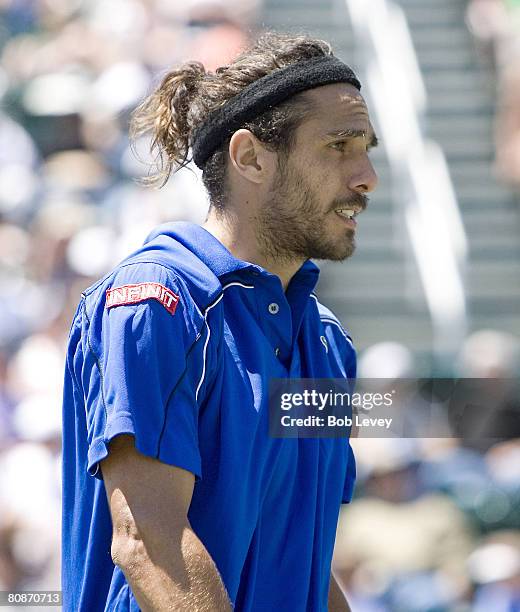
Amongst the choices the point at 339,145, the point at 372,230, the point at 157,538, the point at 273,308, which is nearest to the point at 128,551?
the point at 157,538

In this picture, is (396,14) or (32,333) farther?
(396,14)

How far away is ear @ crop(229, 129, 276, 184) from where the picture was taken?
183 centimetres

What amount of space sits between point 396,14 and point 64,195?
164 cm

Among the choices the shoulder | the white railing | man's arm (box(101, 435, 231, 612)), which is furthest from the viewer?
the white railing

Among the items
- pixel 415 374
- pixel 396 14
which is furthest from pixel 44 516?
pixel 396 14

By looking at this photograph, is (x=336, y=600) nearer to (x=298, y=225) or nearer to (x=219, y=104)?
(x=298, y=225)

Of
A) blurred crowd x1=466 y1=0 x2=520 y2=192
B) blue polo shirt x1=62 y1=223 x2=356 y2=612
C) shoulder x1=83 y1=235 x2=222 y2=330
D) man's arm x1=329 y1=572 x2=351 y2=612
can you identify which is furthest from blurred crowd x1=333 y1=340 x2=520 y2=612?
shoulder x1=83 y1=235 x2=222 y2=330

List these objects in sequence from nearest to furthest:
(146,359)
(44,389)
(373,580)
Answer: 1. (146,359)
2. (373,580)
3. (44,389)

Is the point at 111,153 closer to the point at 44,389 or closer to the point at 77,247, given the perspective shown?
the point at 77,247

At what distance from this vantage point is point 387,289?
438 centimetres

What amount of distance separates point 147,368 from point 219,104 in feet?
1.90

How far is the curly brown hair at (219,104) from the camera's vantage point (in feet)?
6.03

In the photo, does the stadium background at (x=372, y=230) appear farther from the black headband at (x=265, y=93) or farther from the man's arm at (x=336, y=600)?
the black headband at (x=265, y=93)

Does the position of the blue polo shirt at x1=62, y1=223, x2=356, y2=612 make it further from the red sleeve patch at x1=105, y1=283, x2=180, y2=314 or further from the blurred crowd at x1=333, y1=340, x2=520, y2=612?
the blurred crowd at x1=333, y1=340, x2=520, y2=612
